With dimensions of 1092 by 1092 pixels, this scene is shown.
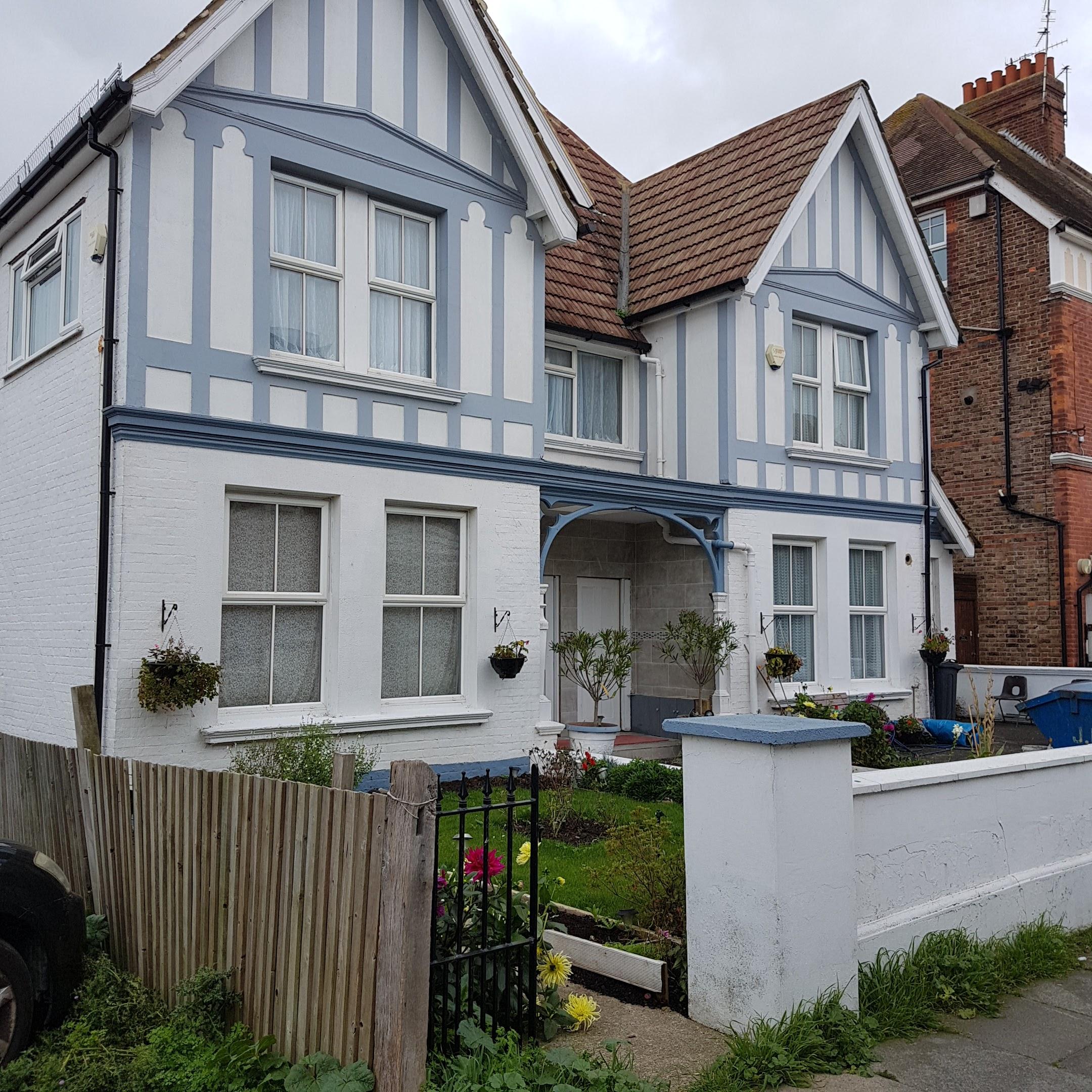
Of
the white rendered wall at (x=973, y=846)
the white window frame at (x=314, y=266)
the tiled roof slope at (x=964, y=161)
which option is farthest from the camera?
the tiled roof slope at (x=964, y=161)

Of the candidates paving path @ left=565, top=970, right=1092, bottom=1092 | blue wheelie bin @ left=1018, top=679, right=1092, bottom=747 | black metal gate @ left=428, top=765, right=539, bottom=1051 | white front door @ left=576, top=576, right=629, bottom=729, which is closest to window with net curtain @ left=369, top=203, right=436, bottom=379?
white front door @ left=576, top=576, right=629, bottom=729

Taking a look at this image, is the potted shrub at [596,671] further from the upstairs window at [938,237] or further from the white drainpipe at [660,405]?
the upstairs window at [938,237]

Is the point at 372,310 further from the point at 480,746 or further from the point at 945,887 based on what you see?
the point at 945,887

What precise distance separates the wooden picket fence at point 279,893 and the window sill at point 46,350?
4.97m

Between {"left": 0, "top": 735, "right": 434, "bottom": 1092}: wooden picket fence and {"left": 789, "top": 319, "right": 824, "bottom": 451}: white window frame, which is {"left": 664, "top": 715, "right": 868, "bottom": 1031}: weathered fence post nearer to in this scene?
{"left": 0, "top": 735, "right": 434, "bottom": 1092}: wooden picket fence

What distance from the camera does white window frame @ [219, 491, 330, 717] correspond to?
31.4 feet

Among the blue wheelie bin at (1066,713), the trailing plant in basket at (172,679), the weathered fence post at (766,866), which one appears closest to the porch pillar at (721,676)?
the blue wheelie bin at (1066,713)

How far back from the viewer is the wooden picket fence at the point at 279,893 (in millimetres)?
4215

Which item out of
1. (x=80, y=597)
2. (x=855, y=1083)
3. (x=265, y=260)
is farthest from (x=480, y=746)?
(x=855, y=1083)

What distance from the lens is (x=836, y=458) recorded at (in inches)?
594

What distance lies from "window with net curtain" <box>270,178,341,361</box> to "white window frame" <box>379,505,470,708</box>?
1.71 m

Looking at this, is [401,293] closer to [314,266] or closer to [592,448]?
[314,266]

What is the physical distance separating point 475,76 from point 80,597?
654 centimetres

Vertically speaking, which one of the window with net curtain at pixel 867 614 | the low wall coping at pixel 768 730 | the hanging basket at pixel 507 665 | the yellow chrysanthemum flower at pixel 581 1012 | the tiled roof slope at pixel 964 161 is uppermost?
the tiled roof slope at pixel 964 161
